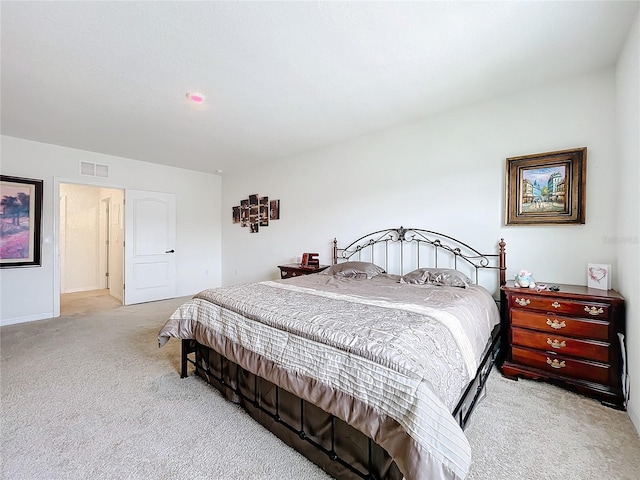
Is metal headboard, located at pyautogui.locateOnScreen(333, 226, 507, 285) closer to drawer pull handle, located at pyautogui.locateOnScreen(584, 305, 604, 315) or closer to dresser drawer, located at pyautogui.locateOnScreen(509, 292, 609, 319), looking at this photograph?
dresser drawer, located at pyautogui.locateOnScreen(509, 292, 609, 319)

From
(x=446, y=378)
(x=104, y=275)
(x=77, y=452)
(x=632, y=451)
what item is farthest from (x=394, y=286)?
(x=104, y=275)

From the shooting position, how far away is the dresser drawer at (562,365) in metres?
2.08

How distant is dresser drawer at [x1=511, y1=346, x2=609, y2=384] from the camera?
6.82 feet

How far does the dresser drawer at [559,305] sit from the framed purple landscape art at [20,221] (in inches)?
233

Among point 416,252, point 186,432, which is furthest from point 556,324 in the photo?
point 186,432

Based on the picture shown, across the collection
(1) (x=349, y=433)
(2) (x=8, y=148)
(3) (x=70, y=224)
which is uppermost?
(2) (x=8, y=148)

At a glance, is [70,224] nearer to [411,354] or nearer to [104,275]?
[104,275]

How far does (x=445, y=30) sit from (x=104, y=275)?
25.7 feet

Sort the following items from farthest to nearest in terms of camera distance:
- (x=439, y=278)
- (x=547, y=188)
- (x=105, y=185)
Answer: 1. (x=105, y=185)
2. (x=439, y=278)
3. (x=547, y=188)

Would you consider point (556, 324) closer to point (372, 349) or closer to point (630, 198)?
point (630, 198)

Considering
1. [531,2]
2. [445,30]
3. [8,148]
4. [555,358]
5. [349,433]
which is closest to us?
[349,433]

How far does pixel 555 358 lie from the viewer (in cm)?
225

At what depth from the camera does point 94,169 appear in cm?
473

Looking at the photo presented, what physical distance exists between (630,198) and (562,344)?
1119 millimetres
